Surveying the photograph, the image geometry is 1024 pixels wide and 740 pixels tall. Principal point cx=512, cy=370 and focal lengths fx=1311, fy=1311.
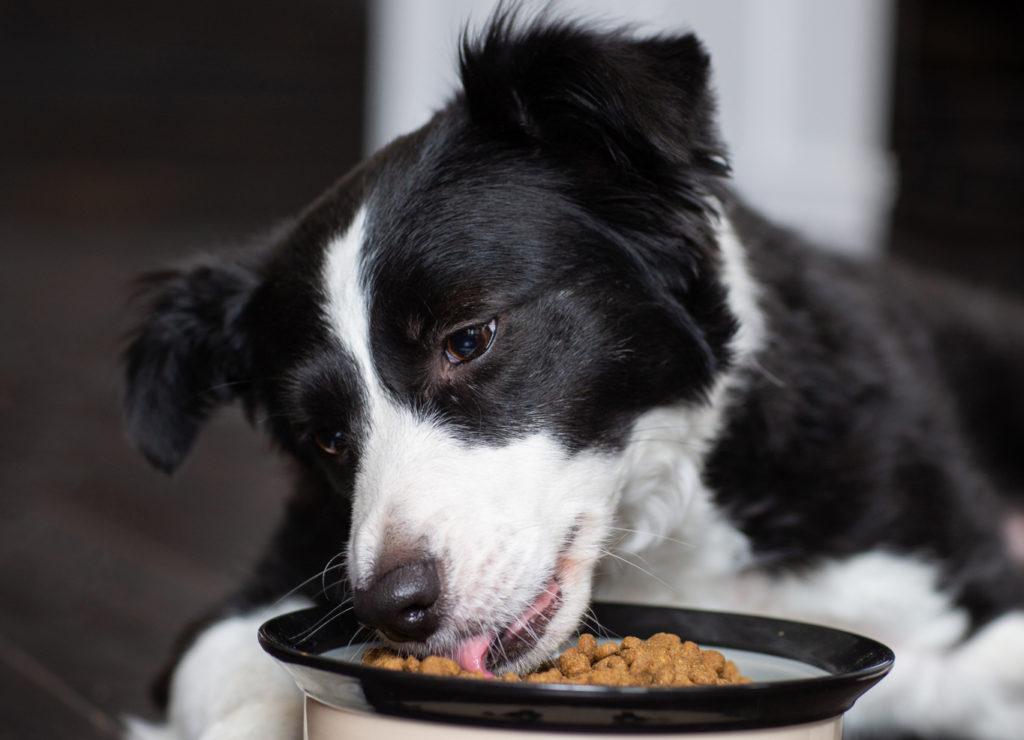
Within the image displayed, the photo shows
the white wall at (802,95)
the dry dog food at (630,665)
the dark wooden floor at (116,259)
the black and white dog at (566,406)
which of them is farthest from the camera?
the white wall at (802,95)

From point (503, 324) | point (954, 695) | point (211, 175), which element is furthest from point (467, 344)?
point (211, 175)

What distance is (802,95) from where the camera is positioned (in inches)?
188

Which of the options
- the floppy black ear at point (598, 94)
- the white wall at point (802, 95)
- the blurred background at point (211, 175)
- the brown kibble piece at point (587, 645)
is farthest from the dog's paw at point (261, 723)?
the white wall at point (802, 95)

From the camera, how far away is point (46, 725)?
1835 mm

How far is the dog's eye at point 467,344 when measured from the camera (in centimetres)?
159

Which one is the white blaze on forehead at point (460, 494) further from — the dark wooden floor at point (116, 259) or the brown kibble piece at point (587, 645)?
the dark wooden floor at point (116, 259)

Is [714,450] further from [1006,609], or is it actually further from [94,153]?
[94,153]

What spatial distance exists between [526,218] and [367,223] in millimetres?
209

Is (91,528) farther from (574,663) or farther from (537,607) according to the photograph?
(574,663)

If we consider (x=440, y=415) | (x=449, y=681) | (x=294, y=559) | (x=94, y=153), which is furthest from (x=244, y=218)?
(x=449, y=681)

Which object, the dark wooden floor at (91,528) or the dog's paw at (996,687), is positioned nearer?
the dog's paw at (996,687)

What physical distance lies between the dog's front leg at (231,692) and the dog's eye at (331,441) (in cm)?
30

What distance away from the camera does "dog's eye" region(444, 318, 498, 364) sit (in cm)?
159

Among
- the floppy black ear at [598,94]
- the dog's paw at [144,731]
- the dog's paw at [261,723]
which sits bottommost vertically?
the dog's paw at [144,731]
